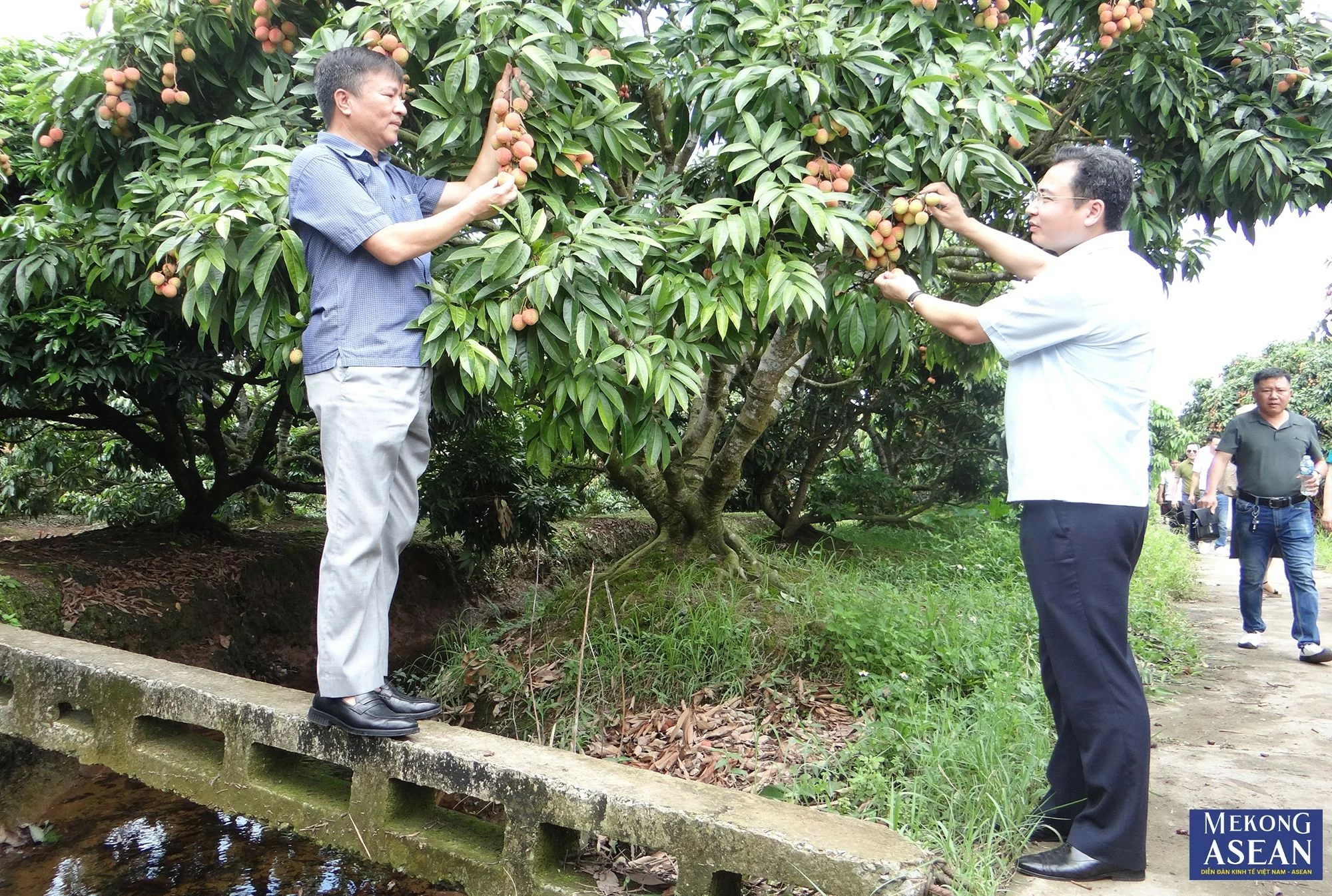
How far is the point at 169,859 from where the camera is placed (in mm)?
3051

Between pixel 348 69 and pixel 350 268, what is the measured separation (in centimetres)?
54

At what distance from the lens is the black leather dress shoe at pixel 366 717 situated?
2543mm

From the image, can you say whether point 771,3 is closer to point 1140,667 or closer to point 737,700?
point 737,700

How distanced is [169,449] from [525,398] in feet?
14.1

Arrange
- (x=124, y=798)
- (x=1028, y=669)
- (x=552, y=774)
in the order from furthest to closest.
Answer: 1. (x=1028, y=669)
2. (x=124, y=798)
3. (x=552, y=774)

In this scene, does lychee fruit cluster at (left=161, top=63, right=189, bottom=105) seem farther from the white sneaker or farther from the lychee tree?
the white sneaker

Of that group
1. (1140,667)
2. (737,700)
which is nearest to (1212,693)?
(1140,667)

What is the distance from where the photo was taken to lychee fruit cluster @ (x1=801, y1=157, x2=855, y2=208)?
9.09ft

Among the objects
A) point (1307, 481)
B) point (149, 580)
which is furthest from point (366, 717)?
point (1307, 481)

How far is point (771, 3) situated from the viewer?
2867 mm

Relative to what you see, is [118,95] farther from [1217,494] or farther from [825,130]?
[1217,494]

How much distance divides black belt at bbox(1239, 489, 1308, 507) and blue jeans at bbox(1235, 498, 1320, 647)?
2cm

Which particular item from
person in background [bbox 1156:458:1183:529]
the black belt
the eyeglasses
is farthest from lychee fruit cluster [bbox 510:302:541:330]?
person in background [bbox 1156:458:1183:529]

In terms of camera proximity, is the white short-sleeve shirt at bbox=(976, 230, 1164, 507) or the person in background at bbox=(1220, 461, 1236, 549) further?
the person in background at bbox=(1220, 461, 1236, 549)
